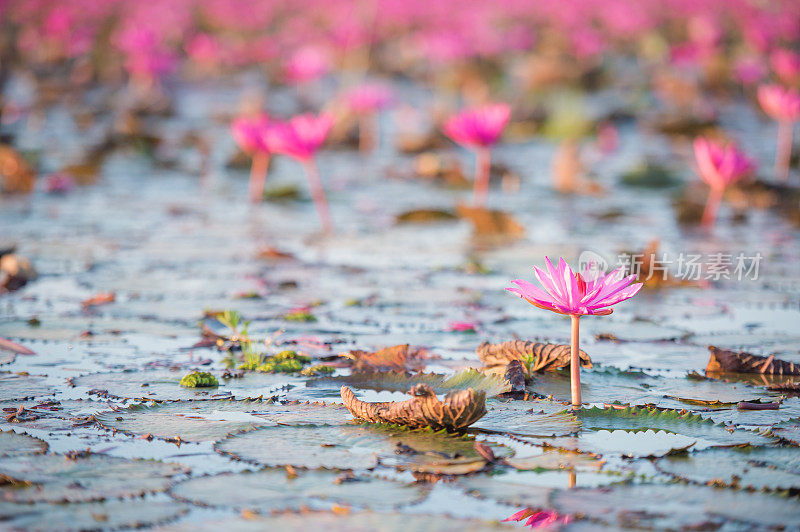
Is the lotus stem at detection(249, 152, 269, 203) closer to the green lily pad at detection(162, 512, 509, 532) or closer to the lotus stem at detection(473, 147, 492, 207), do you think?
the lotus stem at detection(473, 147, 492, 207)

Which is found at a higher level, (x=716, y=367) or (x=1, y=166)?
(x=1, y=166)

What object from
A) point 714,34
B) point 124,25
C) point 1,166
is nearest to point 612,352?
point 1,166

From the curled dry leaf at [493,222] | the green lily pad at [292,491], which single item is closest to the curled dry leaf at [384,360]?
the green lily pad at [292,491]

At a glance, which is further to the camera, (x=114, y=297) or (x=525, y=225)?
(x=525, y=225)

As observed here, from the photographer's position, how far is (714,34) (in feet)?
39.3

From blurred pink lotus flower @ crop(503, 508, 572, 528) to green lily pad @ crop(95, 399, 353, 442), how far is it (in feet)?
1.96

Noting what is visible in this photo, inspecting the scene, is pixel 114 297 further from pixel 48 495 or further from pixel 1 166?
pixel 1 166

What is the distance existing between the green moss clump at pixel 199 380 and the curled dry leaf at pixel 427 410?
46 cm

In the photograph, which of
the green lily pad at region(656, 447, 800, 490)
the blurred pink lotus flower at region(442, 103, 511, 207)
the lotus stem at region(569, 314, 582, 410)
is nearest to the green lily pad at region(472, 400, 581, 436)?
the lotus stem at region(569, 314, 582, 410)

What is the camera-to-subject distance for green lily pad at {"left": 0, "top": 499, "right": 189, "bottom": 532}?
5.63ft

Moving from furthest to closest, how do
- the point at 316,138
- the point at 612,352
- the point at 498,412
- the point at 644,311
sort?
1. the point at 316,138
2. the point at 644,311
3. the point at 612,352
4. the point at 498,412

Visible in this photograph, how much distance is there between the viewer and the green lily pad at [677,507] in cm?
174

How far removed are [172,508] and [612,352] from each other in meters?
1.62

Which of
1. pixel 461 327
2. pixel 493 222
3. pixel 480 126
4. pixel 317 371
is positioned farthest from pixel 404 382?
pixel 480 126
